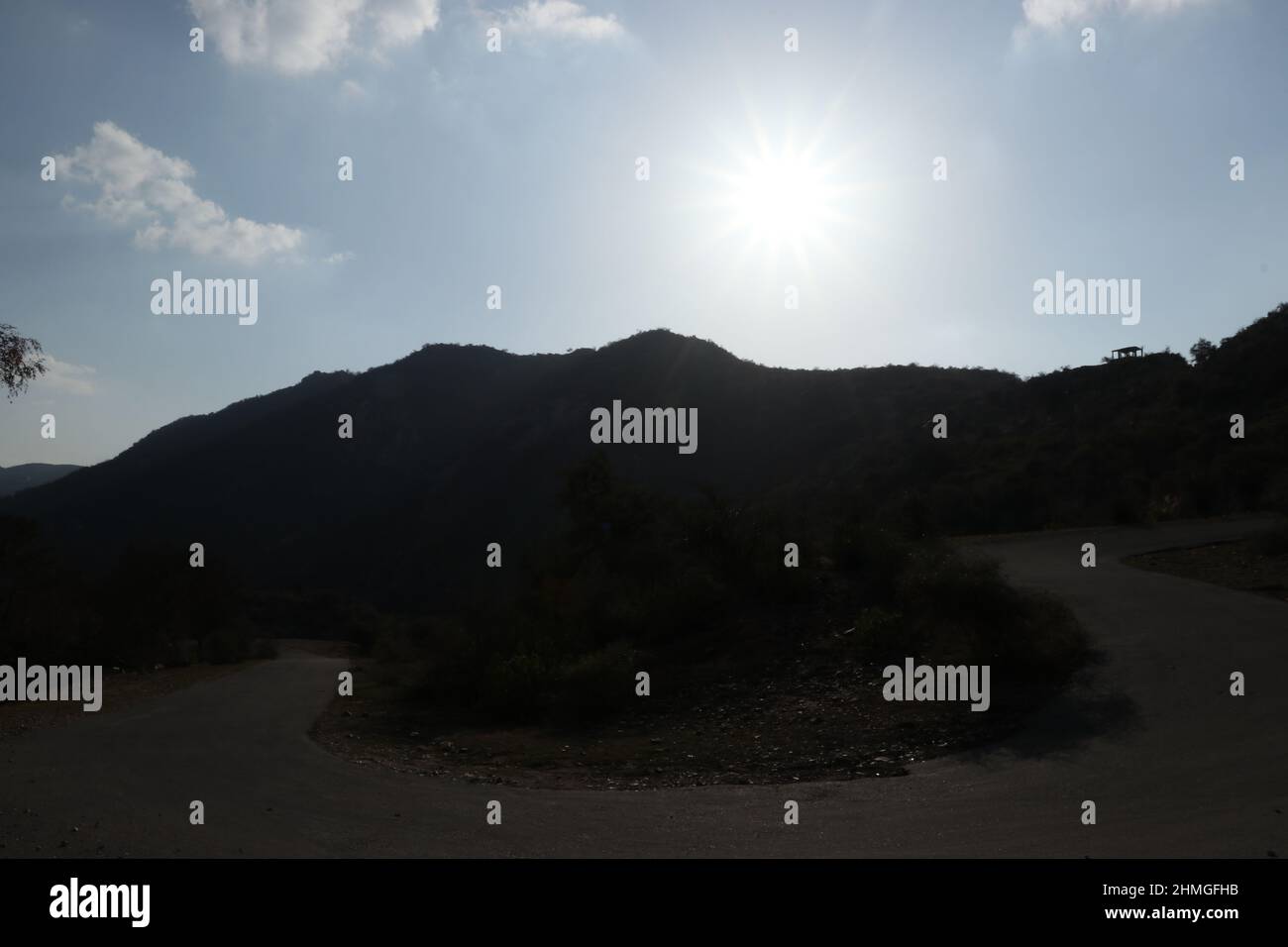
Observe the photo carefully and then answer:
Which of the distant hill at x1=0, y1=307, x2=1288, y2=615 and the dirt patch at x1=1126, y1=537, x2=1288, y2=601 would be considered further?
the distant hill at x1=0, y1=307, x2=1288, y2=615

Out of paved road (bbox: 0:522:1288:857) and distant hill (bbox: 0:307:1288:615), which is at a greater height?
distant hill (bbox: 0:307:1288:615)

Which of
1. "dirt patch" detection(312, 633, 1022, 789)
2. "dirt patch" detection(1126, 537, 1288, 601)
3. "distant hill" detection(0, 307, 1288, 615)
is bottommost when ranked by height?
"dirt patch" detection(312, 633, 1022, 789)

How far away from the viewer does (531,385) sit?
80.8m

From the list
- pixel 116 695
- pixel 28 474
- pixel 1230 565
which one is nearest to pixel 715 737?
pixel 116 695

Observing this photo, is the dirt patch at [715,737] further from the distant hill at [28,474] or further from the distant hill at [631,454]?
the distant hill at [28,474]

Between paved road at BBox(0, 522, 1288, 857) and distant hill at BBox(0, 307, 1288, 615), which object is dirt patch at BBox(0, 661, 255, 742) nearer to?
paved road at BBox(0, 522, 1288, 857)

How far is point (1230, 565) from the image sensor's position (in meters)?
18.1

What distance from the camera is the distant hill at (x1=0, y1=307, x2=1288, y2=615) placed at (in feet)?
116

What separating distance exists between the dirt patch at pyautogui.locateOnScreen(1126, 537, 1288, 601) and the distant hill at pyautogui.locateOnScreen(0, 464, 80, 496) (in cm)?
10505

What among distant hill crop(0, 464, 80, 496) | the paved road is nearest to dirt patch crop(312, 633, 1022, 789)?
the paved road

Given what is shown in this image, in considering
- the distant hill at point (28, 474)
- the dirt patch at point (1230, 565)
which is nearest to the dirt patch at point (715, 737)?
the dirt patch at point (1230, 565)

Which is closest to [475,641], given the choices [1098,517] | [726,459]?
[1098,517]

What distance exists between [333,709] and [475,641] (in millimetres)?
2589

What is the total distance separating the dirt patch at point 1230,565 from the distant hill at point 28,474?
10505 centimetres
